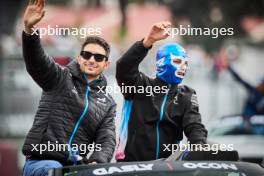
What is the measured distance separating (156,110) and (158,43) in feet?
40.2

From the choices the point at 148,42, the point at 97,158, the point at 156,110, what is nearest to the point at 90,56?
the point at 148,42

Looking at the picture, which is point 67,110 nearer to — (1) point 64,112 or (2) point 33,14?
(1) point 64,112

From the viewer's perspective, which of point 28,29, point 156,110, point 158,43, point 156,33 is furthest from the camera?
point 158,43

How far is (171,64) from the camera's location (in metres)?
7.41

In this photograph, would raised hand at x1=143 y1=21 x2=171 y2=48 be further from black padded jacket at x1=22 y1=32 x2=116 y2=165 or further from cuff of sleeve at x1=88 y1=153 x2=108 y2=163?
cuff of sleeve at x1=88 y1=153 x2=108 y2=163

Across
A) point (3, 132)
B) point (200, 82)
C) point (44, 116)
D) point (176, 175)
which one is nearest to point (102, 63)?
point (44, 116)

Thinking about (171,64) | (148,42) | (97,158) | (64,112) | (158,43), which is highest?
(158,43)

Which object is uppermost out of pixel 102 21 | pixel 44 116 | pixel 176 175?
pixel 102 21

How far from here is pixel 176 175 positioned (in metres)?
5.91

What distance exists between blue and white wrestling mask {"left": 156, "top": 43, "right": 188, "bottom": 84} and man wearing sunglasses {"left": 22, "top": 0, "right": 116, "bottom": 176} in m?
0.47

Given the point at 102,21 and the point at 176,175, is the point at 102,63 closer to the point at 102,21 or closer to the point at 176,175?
the point at 176,175

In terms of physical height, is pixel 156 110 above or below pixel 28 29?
below

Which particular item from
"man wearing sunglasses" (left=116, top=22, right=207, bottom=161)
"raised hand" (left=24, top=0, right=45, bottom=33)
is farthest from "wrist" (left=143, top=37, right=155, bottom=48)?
"raised hand" (left=24, top=0, right=45, bottom=33)

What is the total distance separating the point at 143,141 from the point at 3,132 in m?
14.1
